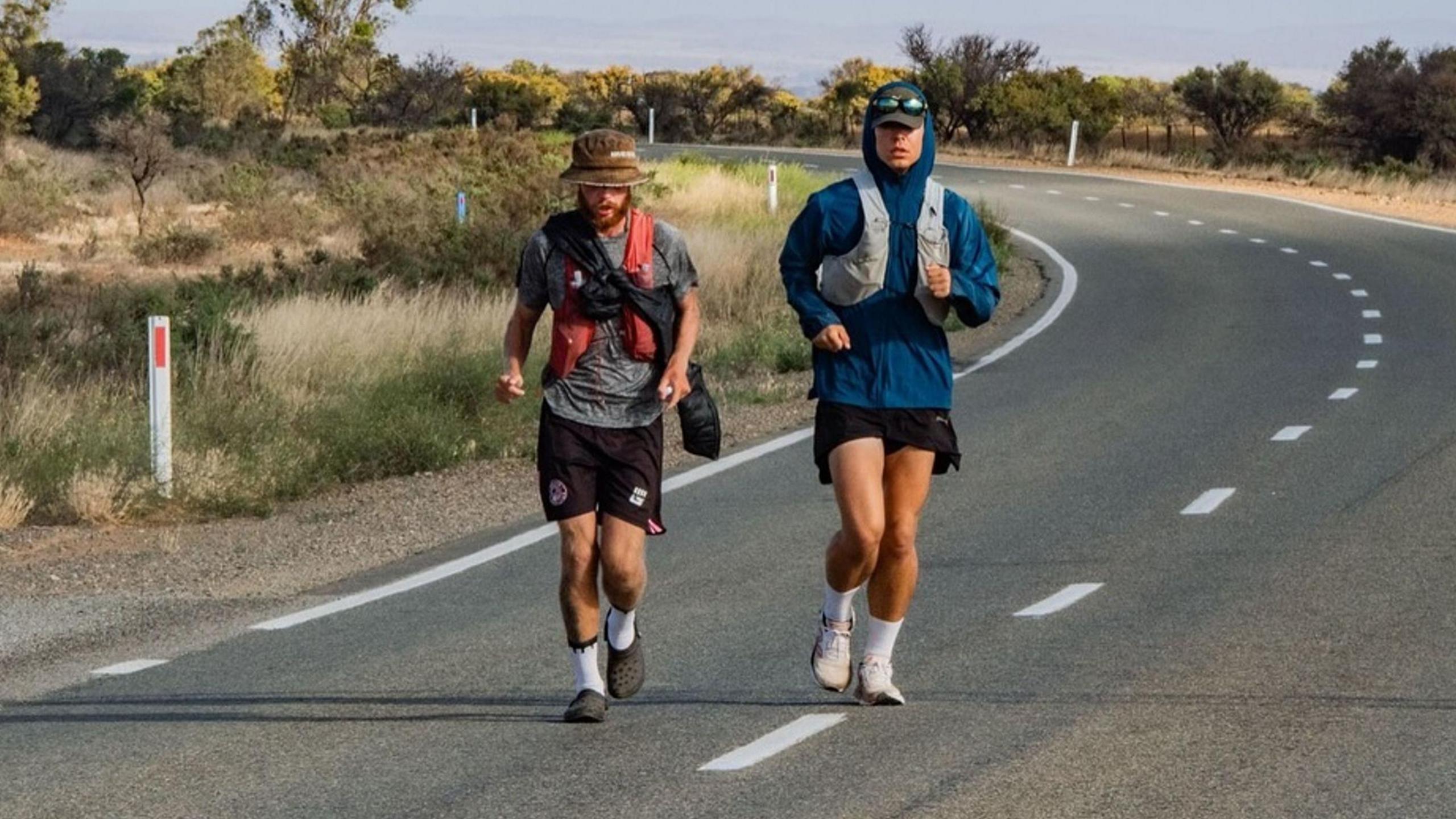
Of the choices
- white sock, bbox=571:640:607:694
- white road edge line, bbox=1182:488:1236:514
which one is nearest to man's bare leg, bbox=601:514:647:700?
white sock, bbox=571:640:607:694

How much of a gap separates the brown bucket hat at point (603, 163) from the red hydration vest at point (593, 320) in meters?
0.19

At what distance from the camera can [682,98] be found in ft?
275

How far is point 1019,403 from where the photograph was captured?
57.1 feet

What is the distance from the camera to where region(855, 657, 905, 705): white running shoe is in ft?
25.2

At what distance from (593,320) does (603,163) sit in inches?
18.9

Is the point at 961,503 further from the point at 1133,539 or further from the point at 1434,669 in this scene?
the point at 1434,669

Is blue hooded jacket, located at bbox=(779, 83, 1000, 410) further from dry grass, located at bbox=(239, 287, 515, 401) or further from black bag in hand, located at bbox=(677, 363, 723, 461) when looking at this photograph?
dry grass, located at bbox=(239, 287, 515, 401)

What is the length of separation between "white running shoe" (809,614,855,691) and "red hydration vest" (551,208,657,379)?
42.7 inches

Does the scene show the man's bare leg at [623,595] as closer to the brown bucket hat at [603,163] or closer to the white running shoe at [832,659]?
the white running shoe at [832,659]

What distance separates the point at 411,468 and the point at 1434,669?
7.47 metres

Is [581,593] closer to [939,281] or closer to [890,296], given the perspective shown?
[890,296]

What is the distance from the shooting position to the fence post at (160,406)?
41.4 ft

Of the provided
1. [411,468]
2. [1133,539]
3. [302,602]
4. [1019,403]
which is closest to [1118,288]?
[1019,403]

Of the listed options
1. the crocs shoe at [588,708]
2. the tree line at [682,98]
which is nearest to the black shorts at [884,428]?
the crocs shoe at [588,708]
